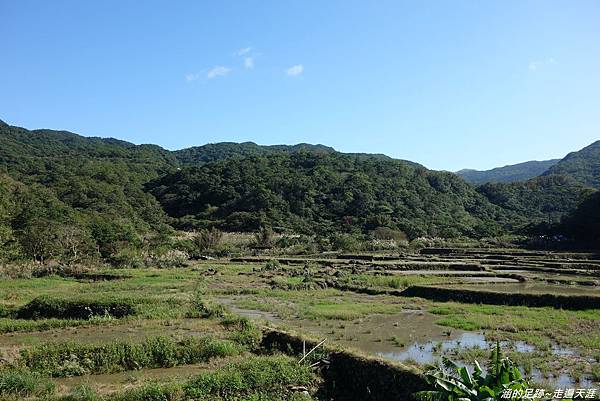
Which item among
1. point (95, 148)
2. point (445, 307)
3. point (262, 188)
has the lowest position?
point (445, 307)

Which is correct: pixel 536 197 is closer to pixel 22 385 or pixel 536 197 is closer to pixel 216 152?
pixel 216 152

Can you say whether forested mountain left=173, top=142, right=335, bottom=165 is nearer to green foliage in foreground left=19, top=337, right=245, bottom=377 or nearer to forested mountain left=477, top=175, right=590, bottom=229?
forested mountain left=477, top=175, right=590, bottom=229

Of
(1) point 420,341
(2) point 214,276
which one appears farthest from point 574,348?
(2) point 214,276

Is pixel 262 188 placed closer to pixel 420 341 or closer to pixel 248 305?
pixel 248 305

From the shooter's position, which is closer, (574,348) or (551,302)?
(574,348)

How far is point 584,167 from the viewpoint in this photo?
148375 millimetres

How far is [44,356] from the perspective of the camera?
43.0 feet

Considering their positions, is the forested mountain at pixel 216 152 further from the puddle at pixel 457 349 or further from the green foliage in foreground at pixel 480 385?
the green foliage in foreground at pixel 480 385

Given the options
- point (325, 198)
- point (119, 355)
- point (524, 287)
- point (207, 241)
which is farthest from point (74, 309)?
point (325, 198)

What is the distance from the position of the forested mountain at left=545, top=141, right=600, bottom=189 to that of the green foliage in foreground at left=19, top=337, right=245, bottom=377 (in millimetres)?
136593

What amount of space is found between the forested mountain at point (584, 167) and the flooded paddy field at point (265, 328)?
118287 mm

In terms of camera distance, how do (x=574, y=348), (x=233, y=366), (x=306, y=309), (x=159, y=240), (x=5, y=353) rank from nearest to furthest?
(x=233, y=366)
(x=5, y=353)
(x=574, y=348)
(x=306, y=309)
(x=159, y=240)

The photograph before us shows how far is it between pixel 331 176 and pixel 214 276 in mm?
72742

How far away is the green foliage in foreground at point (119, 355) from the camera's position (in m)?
12.8
